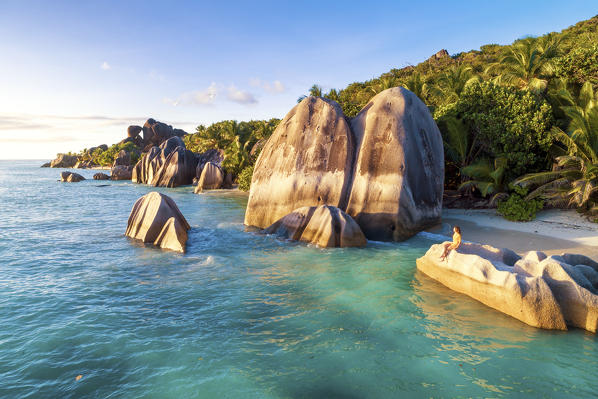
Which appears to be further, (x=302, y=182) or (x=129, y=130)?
(x=129, y=130)

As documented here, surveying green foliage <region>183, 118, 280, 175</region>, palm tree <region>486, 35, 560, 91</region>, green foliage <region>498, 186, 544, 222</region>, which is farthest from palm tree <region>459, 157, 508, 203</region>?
green foliage <region>183, 118, 280, 175</region>

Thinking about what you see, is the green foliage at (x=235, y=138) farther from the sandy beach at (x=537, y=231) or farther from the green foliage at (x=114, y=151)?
the green foliage at (x=114, y=151)

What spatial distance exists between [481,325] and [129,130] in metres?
108

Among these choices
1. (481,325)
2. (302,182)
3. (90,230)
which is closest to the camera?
(481,325)

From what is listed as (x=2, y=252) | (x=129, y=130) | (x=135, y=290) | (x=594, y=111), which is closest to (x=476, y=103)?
(x=594, y=111)

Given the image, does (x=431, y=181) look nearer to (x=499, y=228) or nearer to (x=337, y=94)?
(x=499, y=228)

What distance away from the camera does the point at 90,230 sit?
706 inches

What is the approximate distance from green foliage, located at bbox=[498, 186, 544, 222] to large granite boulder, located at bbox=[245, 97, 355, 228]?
26.2ft

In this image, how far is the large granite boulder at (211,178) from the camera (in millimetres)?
39194

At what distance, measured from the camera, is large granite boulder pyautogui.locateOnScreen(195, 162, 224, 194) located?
3919 cm

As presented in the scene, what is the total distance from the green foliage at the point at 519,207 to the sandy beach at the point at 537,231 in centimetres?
30

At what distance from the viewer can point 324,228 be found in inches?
538

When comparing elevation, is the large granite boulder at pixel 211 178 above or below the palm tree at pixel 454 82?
below

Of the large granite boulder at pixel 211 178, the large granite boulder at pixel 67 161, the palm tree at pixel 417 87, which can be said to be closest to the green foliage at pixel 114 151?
the large granite boulder at pixel 67 161
